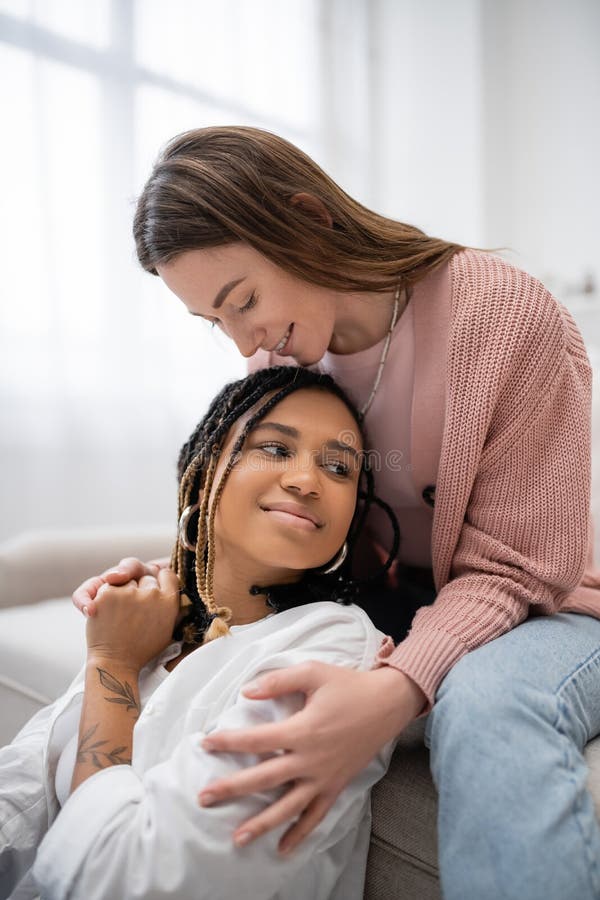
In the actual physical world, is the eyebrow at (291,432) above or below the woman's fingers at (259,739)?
above

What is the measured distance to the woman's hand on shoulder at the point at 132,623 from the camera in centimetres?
91

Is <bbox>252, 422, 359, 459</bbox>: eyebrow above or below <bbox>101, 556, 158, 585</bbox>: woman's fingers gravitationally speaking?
above

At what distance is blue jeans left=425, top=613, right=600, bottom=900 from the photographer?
2.07 ft

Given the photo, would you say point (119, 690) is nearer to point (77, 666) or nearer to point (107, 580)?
point (107, 580)

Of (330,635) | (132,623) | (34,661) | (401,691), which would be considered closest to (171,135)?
(34,661)

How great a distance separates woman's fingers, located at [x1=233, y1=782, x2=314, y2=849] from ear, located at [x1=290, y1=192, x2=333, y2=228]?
690 mm

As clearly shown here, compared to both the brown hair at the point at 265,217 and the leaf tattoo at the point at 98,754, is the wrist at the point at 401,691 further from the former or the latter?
the brown hair at the point at 265,217

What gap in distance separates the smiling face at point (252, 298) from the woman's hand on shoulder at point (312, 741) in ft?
1.48

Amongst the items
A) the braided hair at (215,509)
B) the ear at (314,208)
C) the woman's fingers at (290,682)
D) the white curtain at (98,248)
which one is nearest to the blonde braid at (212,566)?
the braided hair at (215,509)

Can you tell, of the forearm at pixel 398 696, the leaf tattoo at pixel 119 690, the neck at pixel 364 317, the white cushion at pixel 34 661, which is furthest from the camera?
the white cushion at pixel 34 661

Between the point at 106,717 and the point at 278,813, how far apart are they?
26 cm

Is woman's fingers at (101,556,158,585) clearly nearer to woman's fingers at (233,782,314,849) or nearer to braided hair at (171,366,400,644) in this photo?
braided hair at (171,366,400,644)

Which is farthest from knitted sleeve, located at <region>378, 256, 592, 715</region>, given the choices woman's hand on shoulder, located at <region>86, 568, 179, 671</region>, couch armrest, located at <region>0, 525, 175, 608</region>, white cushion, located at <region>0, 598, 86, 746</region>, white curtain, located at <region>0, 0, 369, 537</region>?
white curtain, located at <region>0, 0, 369, 537</region>

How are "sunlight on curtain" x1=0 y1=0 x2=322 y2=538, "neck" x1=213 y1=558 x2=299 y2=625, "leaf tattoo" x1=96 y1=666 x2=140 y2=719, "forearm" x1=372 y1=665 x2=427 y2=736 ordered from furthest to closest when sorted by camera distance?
"sunlight on curtain" x1=0 y1=0 x2=322 y2=538, "neck" x1=213 y1=558 x2=299 y2=625, "leaf tattoo" x1=96 y1=666 x2=140 y2=719, "forearm" x1=372 y1=665 x2=427 y2=736
